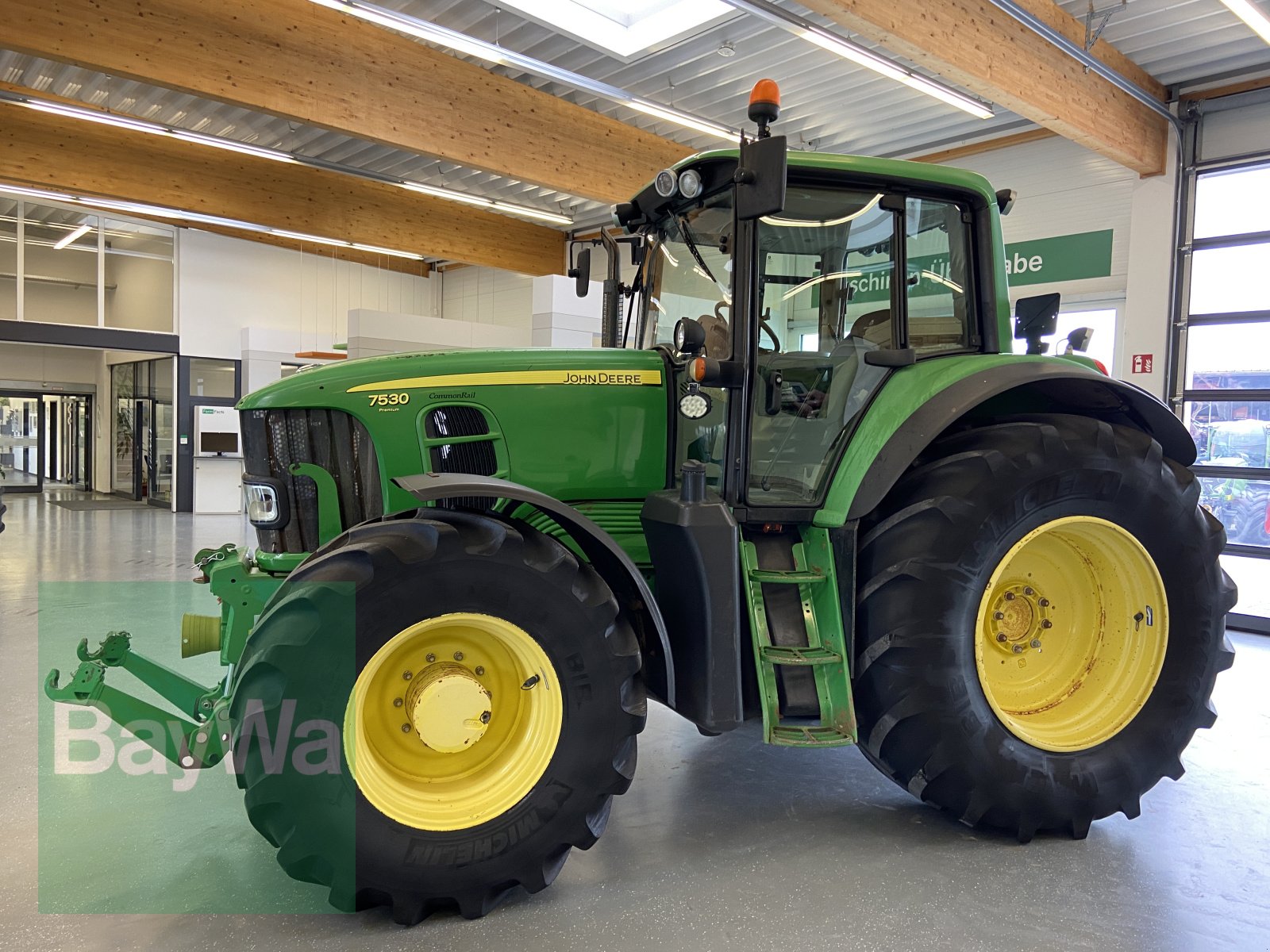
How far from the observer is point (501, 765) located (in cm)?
267

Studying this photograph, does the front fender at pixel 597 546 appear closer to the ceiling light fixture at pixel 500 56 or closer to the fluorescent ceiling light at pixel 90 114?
the ceiling light fixture at pixel 500 56

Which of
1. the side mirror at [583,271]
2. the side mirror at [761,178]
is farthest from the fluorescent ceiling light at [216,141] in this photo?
the side mirror at [761,178]

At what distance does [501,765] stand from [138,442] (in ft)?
59.9

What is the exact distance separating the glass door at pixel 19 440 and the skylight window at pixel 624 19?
1815 centimetres

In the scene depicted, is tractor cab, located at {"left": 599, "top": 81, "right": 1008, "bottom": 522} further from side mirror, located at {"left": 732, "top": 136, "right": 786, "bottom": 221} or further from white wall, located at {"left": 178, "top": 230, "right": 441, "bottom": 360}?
white wall, located at {"left": 178, "top": 230, "right": 441, "bottom": 360}

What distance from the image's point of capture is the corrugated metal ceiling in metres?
7.38

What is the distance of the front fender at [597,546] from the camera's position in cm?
255

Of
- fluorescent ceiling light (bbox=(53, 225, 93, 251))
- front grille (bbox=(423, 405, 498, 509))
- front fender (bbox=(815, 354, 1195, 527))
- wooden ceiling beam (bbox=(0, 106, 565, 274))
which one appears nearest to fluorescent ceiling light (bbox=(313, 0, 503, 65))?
front grille (bbox=(423, 405, 498, 509))

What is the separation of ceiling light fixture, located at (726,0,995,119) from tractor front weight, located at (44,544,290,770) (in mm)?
5429

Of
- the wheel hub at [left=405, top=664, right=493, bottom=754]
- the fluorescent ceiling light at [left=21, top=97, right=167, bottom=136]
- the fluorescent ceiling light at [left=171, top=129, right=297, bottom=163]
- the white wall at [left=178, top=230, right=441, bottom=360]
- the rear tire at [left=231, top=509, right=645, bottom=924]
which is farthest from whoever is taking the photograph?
the white wall at [left=178, top=230, right=441, bottom=360]

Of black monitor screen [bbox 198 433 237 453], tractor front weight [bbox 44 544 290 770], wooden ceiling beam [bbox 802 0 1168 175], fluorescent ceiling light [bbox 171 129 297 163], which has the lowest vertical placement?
tractor front weight [bbox 44 544 290 770]

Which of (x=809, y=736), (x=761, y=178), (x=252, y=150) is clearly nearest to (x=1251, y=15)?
(x=761, y=178)

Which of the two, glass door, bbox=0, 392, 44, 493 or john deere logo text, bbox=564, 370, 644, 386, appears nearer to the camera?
john deere logo text, bbox=564, 370, 644, 386

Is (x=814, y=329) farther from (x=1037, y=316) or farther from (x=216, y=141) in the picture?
(x=216, y=141)
